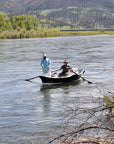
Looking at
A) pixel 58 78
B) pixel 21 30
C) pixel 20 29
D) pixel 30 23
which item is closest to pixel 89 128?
pixel 58 78

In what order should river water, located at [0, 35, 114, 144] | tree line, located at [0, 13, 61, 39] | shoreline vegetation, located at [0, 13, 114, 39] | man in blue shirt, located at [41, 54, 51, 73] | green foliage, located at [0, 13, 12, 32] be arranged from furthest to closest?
1. green foliage, located at [0, 13, 12, 32]
2. tree line, located at [0, 13, 61, 39]
3. shoreline vegetation, located at [0, 13, 114, 39]
4. man in blue shirt, located at [41, 54, 51, 73]
5. river water, located at [0, 35, 114, 144]

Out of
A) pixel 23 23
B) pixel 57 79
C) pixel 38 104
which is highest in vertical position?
pixel 23 23

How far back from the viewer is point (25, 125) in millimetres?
13859

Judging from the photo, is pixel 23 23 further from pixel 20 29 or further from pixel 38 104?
pixel 38 104

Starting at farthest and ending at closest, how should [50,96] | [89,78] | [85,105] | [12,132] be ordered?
[89,78] < [50,96] < [85,105] < [12,132]

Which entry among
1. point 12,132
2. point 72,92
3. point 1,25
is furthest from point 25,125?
point 1,25

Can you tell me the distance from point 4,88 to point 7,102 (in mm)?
5111

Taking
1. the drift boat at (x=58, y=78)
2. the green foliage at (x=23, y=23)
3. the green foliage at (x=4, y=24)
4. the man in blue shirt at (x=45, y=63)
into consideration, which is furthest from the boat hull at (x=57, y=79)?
the green foliage at (x=23, y=23)

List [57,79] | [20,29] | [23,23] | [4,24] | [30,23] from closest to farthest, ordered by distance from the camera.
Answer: [57,79] → [20,29] → [4,24] → [23,23] → [30,23]

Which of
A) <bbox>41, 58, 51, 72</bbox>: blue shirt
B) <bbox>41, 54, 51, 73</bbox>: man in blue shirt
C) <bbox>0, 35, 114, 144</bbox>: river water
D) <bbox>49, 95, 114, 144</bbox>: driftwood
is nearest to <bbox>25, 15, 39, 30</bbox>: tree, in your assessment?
<bbox>0, 35, 114, 144</bbox>: river water

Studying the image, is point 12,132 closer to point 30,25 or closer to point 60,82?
point 60,82

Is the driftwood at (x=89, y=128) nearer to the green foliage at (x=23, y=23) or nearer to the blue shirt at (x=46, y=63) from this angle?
the blue shirt at (x=46, y=63)

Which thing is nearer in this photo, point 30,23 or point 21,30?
point 21,30

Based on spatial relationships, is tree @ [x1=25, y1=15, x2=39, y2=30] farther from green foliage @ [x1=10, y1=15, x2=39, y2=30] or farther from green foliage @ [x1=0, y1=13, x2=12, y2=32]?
green foliage @ [x1=0, y1=13, x2=12, y2=32]
